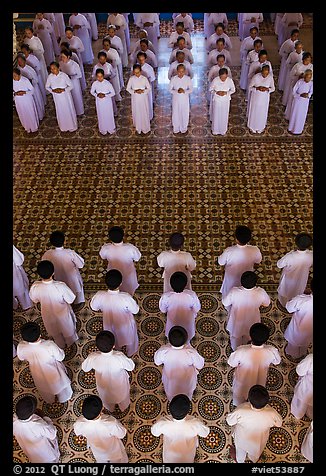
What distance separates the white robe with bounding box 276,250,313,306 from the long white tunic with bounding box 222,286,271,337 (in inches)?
26.5

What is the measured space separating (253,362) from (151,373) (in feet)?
4.94

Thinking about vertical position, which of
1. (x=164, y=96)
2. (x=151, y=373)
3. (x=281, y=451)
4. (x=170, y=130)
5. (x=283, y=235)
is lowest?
(x=281, y=451)

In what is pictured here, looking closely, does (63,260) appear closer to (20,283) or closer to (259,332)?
(20,283)

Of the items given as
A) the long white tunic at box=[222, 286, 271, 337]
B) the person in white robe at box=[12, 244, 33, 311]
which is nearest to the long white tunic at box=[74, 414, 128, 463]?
the long white tunic at box=[222, 286, 271, 337]

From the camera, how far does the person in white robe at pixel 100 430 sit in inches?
176

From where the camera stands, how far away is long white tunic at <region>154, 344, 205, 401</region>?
5211 mm

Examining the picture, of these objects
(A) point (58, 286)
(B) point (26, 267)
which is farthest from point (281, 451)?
(B) point (26, 267)

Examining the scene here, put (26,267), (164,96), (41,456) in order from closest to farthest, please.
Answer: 1. (41,456)
2. (26,267)
3. (164,96)

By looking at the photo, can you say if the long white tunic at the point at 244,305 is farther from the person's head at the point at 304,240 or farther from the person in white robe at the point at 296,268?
the person's head at the point at 304,240

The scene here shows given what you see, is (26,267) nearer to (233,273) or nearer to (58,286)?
(58,286)

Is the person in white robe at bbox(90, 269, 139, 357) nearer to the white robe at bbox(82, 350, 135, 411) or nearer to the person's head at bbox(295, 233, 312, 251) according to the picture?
the white robe at bbox(82, 350, 135, 411)

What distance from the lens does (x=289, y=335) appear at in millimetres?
6137

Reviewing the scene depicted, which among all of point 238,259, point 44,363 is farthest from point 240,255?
point 44,363

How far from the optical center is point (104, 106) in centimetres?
1002
